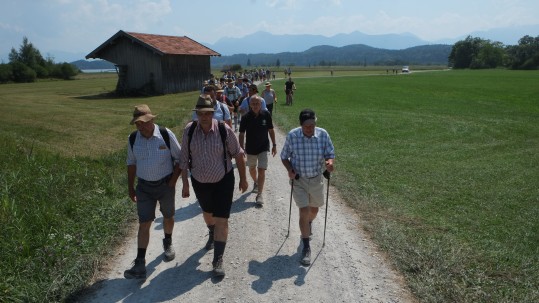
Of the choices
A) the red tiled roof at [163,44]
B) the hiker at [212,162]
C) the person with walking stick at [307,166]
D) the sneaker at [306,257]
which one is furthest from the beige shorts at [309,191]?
the red tiled roof at [163,44]

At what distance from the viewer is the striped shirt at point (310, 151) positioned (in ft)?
18.6

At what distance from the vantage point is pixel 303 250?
18.7 feet

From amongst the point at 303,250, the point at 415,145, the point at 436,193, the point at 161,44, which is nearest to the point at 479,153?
the point at 415,145

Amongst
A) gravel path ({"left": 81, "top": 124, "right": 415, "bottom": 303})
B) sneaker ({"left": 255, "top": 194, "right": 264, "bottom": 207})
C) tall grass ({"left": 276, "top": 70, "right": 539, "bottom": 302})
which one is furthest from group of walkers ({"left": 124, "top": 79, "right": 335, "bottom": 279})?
sneaker ({"left": 255, "top": 194, "right": 264, "bottom": 207})

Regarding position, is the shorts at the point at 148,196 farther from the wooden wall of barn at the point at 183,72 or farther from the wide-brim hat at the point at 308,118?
the wooden wall of barn at the point at 183,72

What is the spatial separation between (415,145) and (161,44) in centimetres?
2771

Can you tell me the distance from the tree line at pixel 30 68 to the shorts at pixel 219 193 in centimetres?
7026

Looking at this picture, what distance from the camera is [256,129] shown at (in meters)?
7.97

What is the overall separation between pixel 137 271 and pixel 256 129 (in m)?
3.60

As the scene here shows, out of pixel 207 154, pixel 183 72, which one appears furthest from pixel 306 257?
pixel 183 72

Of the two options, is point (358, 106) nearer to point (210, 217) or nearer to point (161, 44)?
point (161, 44)

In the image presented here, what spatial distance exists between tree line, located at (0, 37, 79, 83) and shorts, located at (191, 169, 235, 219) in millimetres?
70256

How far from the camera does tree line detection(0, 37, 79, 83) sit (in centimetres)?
6515

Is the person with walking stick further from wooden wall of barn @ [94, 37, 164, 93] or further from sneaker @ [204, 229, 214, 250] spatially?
→ wooden wall of barn @ [94, 37, 164, 93]
